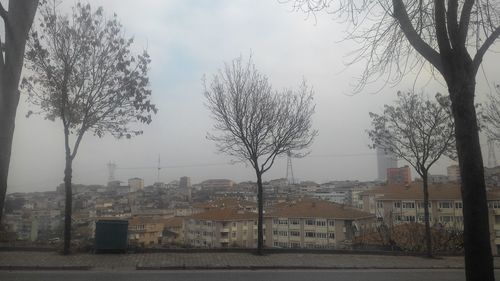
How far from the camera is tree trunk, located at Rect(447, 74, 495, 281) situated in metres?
5.23

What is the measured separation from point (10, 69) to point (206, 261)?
9.89 m

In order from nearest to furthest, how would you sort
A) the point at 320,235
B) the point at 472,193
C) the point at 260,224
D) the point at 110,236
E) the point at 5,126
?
the point at 5,126 < the point at 472,193 < the point at 110,236 < the point at 260,224 < the point at 320,235

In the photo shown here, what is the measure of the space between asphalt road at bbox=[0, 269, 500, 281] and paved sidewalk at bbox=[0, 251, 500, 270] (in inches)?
20.9

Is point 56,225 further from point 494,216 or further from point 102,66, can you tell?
point 494,216

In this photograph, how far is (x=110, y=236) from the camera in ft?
45.5

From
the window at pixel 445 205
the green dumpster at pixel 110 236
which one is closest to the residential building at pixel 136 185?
the green dumpster at pixel 110 236

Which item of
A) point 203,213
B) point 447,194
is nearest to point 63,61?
point 203,213

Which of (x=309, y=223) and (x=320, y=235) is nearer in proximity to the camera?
(x=320, y=235)

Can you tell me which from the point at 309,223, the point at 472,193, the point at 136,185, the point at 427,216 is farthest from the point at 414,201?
the point at 472,193

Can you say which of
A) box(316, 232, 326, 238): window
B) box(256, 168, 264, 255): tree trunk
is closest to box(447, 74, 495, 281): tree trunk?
box(256, 168, 264, 255): tree trunk

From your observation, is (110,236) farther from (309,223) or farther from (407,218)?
(407,218)

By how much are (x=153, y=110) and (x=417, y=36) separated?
32.8 ft

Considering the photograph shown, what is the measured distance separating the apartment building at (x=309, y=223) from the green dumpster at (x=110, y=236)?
33300 millimetres

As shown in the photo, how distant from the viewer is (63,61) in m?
13.4
